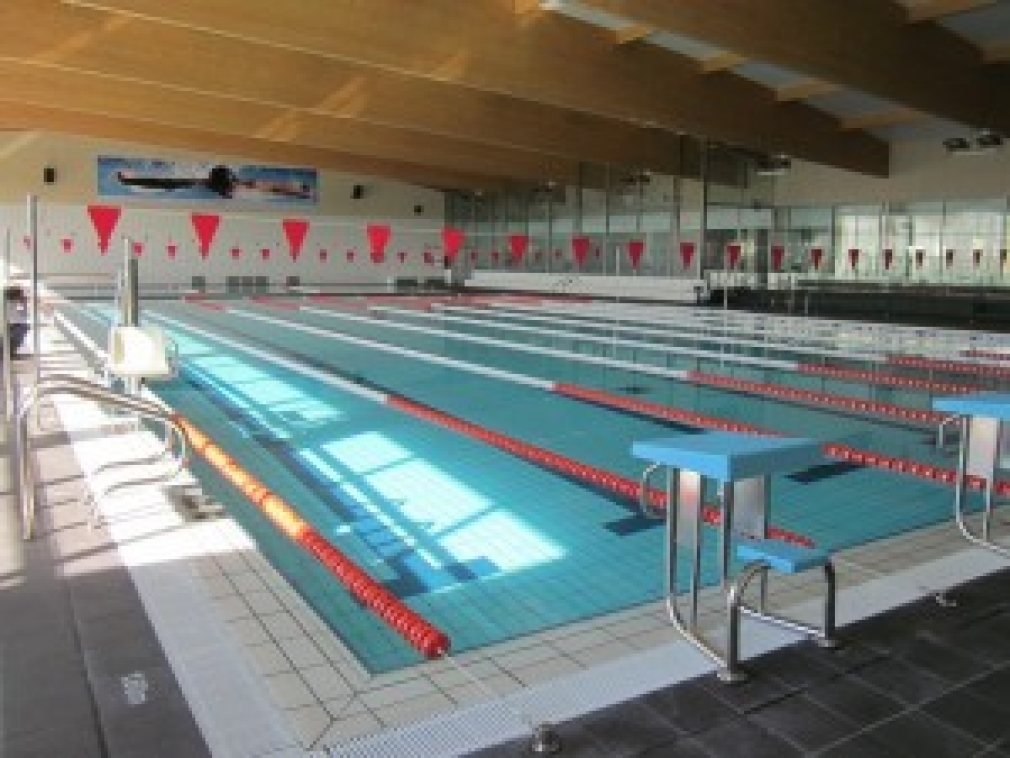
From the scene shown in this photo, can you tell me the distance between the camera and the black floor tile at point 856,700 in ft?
7.00

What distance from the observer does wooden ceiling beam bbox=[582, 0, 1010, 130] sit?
8039 mm

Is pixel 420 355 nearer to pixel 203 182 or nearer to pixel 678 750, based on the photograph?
pixel 678 750

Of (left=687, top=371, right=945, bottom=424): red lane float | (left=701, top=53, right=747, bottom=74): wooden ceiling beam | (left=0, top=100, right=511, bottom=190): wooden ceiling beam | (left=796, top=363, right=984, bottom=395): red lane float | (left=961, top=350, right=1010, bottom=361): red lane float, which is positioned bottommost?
(left=687, top=371, right=945, bottom=424): red lane float

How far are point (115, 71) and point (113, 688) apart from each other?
10.2 metres

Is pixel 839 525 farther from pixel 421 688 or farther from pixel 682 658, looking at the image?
pixel 421 688

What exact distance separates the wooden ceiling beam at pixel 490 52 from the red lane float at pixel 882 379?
4370 millimetres

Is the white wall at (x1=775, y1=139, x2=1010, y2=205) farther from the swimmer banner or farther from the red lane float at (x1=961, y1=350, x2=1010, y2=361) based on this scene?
the swimmer banner

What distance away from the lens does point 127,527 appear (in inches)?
135

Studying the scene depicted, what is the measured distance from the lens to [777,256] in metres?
17.9

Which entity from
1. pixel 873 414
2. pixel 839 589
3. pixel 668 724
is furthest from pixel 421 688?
pixel 873 414

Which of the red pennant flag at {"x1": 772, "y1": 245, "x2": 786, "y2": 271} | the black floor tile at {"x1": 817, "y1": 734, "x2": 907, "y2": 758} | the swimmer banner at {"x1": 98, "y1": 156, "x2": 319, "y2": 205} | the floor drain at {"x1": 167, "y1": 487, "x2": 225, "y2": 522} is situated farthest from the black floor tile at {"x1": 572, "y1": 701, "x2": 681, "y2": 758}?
the swimmer banner at {"x1": 98, "y1": 156, "x2": 319, "y2": 205}

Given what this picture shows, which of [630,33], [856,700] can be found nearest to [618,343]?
[630,33]

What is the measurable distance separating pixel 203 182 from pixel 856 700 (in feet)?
82.2

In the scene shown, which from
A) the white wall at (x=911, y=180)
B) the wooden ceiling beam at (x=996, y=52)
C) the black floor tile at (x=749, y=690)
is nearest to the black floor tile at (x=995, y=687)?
the black floor tile at (x=749, y=690)
